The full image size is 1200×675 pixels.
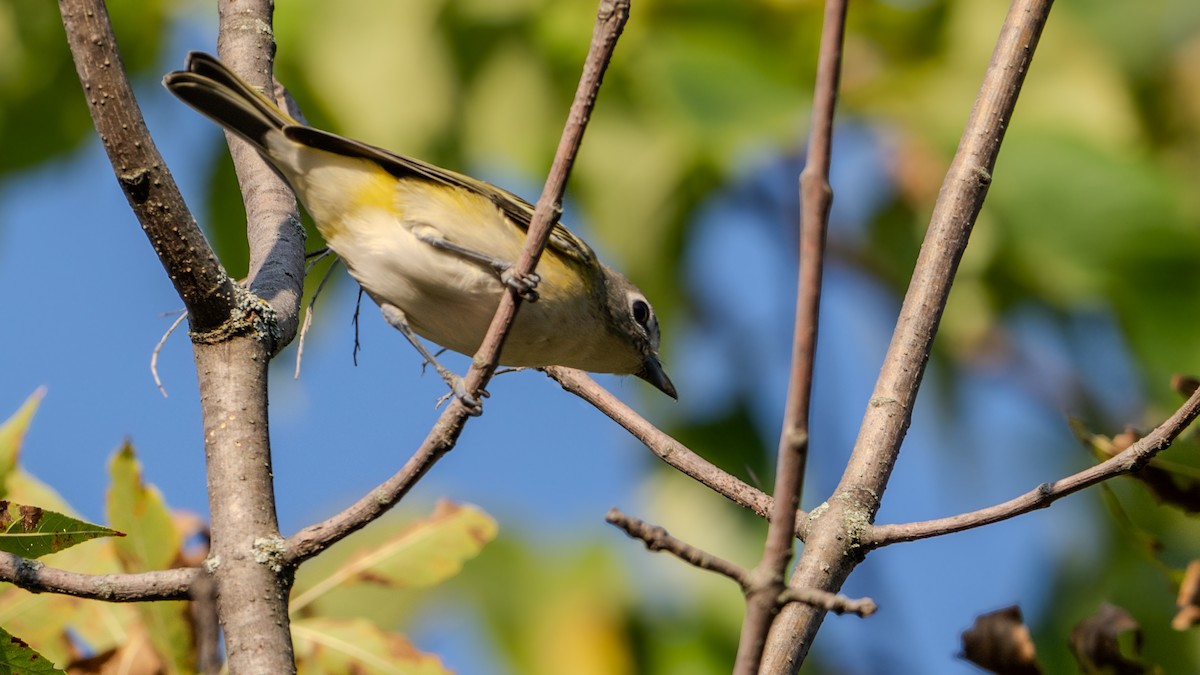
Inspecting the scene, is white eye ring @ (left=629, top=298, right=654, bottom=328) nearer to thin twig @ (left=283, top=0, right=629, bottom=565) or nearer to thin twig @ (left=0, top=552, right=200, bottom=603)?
thin twig @ (left=283, top=0, right=629, bottom=565)

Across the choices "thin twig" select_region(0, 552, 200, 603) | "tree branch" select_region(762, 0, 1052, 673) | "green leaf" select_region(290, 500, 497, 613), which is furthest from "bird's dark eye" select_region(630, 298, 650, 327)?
"thin twig" select_region(0, 552, 200, 603)

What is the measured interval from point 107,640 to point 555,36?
2.40 metres

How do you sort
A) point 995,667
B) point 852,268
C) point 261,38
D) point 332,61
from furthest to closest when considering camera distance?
point 852,268
point 332,61
point 261,38
point 995,667


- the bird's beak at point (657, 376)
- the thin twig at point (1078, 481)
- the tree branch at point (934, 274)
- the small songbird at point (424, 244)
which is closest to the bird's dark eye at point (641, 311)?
the bird's beak at point (657, 376)

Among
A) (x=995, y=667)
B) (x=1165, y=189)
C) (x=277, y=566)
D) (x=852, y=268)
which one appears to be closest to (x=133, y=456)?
(x=277, y=566)

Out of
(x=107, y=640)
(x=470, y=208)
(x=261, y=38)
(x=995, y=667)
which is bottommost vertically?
(x=995, y=667)

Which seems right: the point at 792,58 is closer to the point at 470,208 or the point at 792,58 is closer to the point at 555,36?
the point at 555,36

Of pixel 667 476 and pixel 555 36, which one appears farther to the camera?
pixel 667 476

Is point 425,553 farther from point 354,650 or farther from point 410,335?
point 410,335

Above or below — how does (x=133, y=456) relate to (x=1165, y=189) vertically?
below

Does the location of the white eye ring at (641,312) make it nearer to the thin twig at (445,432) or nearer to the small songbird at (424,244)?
the small songbird at (424,244)

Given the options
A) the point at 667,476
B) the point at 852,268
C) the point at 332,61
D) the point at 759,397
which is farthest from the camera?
the point at 852,268

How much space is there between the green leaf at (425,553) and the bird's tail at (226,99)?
1.26 meters

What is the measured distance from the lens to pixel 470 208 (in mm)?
4020
